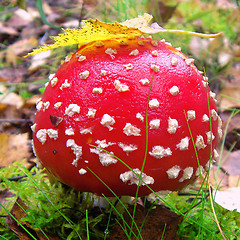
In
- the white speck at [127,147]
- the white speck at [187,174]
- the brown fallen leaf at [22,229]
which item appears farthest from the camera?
the brown fallen leaf at [22,229]

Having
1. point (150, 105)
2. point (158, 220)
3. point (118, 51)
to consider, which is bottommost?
point (158, 220)

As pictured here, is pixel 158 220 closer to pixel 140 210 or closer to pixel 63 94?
pixel 140 210

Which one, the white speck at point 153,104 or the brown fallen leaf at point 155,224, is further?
the brown fallen leaf at point 155,224

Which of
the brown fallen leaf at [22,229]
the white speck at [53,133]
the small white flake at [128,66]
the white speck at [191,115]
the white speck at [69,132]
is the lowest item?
the brown fallen leaf at [22,229]

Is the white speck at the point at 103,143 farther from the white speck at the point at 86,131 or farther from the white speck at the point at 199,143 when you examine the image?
the white speck at the point at 199,143

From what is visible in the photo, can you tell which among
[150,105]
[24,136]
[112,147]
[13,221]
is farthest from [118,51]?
[24,136]

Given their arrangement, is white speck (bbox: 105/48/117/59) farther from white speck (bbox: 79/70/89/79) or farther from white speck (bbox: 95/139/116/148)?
white speck (bbox: 95/139/116/148)

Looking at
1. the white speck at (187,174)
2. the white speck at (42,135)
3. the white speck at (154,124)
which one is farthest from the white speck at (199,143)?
the white speck at (42,135)
